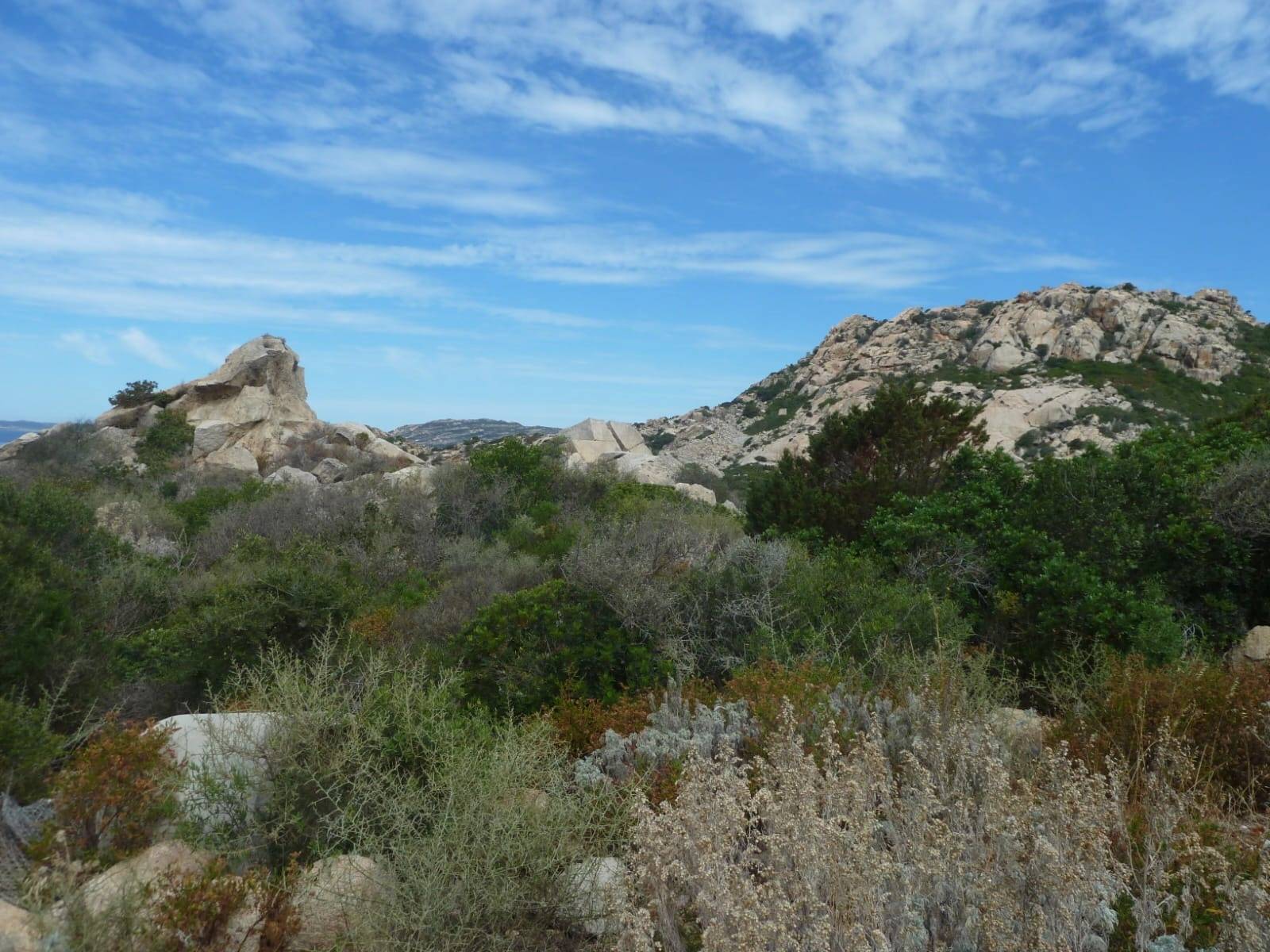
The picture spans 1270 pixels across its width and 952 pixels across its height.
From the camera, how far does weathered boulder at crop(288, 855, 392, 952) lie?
9.82ft

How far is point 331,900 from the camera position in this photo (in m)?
3.22

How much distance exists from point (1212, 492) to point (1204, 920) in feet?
22.7

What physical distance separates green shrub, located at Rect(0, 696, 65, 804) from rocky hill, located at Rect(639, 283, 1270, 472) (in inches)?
980

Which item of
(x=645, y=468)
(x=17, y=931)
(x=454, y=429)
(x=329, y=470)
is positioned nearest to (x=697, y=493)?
(x=645, y=468)

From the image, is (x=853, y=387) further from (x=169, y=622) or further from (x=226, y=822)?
(x=226, y=822)

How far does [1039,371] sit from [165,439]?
3889 cm

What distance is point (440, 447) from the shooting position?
45625 millimetres

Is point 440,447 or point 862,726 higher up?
point 440,447

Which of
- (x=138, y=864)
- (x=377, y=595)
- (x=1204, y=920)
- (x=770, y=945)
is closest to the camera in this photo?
(x=770, y=945)

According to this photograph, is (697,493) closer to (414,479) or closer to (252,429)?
(414,479)

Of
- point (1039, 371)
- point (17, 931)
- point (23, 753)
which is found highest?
point (1039, 371)

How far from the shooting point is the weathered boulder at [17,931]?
2.62 metres

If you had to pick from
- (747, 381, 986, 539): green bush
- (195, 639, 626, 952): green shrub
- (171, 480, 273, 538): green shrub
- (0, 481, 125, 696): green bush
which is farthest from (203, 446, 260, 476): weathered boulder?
(195, 639, 626, 952): green shrub

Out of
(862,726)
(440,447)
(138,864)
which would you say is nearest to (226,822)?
(138,864)
